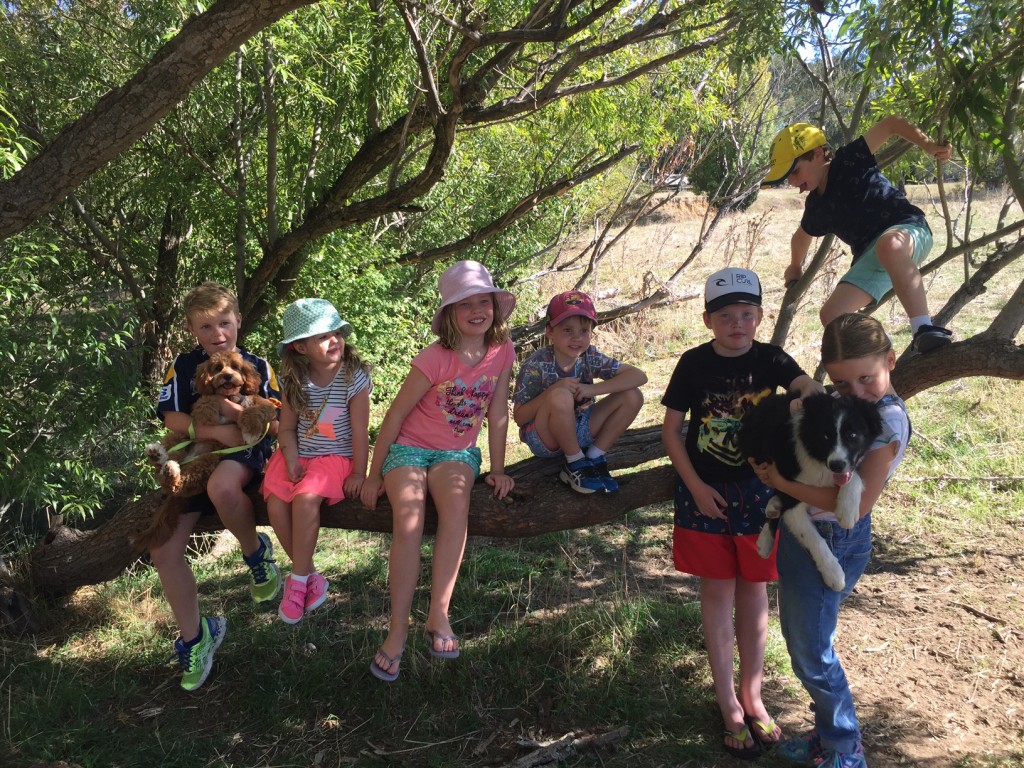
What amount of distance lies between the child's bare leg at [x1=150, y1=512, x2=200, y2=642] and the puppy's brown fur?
58 millimetres

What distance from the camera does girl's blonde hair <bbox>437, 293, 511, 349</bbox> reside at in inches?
128

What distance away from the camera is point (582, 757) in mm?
3182

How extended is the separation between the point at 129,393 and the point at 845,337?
4.44 m

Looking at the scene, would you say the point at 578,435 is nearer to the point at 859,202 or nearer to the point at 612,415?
the point at 612,415

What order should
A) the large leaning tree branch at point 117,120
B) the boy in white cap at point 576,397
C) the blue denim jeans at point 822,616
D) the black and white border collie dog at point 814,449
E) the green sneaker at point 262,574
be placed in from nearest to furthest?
1. the black and white border collie dog at point 814,449
2. the blue denim jeans at point 822,616
3. the large leaning tree branch at point 117,120
4. the boy in white cap at point 576,397
5. the green sneaker at point 262,574

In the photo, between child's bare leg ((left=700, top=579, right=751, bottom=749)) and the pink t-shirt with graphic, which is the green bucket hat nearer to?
the pink t-shirt with graphic

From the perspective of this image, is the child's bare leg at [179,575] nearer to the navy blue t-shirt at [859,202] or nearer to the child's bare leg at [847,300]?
the child's bare leg at [847,300]

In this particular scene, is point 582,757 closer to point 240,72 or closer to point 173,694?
point 173,694

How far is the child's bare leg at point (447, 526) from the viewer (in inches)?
122

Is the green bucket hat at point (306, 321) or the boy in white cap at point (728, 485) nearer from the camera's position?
the boy in white cap at point (728, 485)

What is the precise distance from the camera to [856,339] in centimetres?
253

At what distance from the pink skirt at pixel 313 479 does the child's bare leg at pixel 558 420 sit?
911 millimetres

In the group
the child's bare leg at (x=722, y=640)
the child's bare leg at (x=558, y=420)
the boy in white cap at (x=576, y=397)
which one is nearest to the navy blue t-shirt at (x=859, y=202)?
the boy in white cap at (x=576, y=397)

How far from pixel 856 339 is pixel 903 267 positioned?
111 cm
